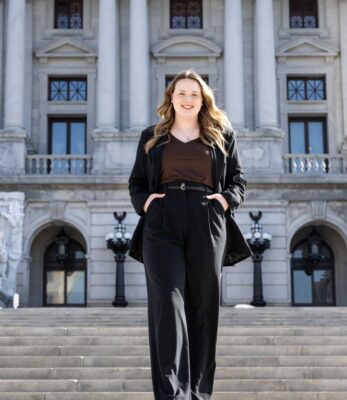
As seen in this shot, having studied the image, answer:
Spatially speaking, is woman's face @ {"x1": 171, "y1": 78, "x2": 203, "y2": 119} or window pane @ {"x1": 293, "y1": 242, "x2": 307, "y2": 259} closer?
woman's face @ {"x1": 171, "y1": 78, "x2": 203, "y2": 119}

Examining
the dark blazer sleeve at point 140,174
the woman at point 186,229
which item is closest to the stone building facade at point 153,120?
the dark blazer sleeve at point 140,174

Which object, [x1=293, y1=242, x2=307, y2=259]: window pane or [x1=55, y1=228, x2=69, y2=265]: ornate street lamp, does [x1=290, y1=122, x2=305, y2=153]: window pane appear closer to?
[x1=293, y1=242, x2=307, y2=259]: window pane

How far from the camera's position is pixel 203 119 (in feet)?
18.8

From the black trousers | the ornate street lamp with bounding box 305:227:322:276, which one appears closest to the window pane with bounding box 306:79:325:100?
the ornate street lamp with bounding box 305:227:322:276

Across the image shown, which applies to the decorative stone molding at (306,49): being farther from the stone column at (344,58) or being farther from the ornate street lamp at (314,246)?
the ornate street lamp at (314,246)

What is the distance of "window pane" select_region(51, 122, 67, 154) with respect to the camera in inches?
1309

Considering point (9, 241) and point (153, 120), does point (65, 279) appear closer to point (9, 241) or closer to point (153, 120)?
point (9, 241)

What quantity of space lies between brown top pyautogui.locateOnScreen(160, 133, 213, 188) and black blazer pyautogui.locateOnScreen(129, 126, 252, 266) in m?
0.04

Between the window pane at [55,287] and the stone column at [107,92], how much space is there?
13.3 feet

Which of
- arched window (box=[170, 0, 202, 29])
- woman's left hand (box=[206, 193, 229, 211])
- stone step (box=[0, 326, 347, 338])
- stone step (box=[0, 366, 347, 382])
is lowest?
stone step (box=[0, 366, 347, 382])

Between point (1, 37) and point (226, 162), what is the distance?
94.0 feet

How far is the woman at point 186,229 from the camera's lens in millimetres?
5352

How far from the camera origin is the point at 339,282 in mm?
31359

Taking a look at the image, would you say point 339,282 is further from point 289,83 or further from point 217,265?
point 217,265
